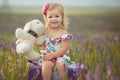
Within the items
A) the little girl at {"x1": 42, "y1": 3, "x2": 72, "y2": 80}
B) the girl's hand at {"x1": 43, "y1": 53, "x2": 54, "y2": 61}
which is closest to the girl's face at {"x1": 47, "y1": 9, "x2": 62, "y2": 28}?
the little girl at {"x1": 42, "y1": 3, "x2": 72, "y2": 80}

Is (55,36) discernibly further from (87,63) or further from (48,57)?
(87,63)

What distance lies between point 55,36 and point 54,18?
0.08m

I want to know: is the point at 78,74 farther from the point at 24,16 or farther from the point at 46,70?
the point at 24,16

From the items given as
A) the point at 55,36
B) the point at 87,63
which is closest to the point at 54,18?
the point at 55,36

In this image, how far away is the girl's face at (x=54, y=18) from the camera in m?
2.04

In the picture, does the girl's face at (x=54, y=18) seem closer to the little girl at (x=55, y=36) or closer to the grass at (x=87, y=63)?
the little girl at (x=55, y=36)

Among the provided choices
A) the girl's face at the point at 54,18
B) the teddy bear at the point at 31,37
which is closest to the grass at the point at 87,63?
the teddy bear at the point at 31,37

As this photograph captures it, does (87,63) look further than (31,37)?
Yes

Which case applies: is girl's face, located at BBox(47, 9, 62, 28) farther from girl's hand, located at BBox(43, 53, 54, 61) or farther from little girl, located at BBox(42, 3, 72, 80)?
girl's hand, located at BBox(43, 53, 54, 61)

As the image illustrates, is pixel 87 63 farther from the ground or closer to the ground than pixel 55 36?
closer to the ground

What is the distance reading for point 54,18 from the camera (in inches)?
80.2

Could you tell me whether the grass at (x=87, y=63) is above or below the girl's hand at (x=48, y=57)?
below

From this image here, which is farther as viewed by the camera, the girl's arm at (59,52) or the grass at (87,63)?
the girl's arm at (59,52)

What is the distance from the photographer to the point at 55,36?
2.06 meters
